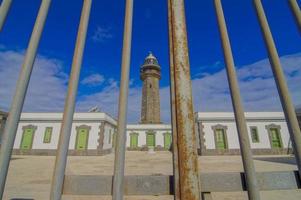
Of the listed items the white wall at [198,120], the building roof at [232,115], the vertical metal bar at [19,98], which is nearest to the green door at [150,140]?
the white wall at [198,120]

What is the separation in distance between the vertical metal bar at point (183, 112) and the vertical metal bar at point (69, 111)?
0.74m

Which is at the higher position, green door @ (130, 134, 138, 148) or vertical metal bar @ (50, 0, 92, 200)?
green door @ (130, 134, 138, 148)

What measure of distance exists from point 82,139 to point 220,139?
14.7 m

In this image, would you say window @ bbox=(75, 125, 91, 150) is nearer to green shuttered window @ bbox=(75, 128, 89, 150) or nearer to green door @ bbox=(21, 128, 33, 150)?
green shuttered window @ bbox=(75, 128, 89, 150)

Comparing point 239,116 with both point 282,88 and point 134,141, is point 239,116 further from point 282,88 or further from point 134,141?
point 134,141

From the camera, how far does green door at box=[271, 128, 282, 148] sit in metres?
19.5

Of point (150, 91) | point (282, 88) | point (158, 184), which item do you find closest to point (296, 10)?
point (282, 88)

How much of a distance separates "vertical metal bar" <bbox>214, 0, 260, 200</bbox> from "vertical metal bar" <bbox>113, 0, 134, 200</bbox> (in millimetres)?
781

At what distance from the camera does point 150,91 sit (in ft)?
105

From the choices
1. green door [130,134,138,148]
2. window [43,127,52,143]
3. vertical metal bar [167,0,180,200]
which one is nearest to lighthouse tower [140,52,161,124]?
green door [130,134,138,148]

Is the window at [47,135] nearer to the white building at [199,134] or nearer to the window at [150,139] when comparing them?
the white building at [199,134]

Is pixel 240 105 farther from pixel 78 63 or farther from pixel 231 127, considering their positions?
pixel 231 127

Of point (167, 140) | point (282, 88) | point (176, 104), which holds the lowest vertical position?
point (176, 104)

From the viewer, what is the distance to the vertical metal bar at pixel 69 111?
1.20 m
